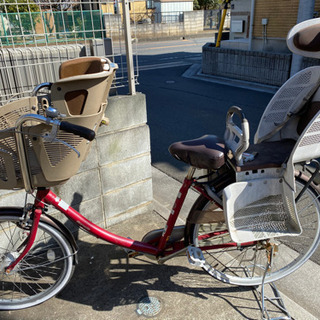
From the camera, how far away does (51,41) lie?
10.3 feet

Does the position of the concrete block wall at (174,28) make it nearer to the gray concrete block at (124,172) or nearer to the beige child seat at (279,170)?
the gray concrete block at (124,172)

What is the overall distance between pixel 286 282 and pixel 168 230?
1.08 m

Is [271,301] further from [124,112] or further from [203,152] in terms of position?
[124,112]

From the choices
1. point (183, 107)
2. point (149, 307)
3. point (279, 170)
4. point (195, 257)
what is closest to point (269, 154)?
point (279, 170)

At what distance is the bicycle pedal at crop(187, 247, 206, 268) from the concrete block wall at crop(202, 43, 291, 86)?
7246 millimetres

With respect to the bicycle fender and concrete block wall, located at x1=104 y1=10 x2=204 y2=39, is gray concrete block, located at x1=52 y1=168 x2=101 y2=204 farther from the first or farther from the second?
concrete block wall, located at x1=104 y1=10 x2=204 y2=39

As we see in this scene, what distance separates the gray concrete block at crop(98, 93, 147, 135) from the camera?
2.87 meters

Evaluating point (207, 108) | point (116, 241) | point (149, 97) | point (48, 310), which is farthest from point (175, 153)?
point (149, 97)

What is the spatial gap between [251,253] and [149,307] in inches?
40.1

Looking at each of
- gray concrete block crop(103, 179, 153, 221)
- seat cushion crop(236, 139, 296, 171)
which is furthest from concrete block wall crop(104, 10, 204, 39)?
seat cushion crop(236, 139, 296, 171)

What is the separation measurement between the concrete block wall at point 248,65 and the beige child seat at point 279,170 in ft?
21.7

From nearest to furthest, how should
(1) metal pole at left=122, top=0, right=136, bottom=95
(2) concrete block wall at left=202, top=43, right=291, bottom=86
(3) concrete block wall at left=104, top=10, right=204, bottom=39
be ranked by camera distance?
(1) metal pole at left=122, top=0, right=136, bottom=95
(2) concrete block wall at left=202, top=43, right=291, bottom=86
(3) concrete block wall at left=104, top=10, right=204, bottom=39

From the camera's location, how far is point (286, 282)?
2.64 m

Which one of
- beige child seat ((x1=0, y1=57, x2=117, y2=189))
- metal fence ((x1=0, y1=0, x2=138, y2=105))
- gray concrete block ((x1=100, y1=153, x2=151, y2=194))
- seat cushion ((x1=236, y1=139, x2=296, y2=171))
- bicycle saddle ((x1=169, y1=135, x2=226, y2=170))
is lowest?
gray concrete block ((x1=100, y1=153, x2=151, y2=194))
